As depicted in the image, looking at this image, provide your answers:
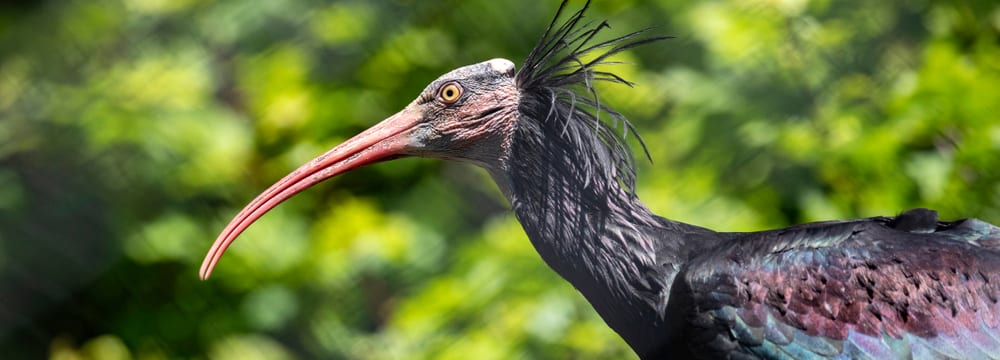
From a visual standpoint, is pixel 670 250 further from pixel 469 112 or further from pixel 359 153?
pixel 359 153

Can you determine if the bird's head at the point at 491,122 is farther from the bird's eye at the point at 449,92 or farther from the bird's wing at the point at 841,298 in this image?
the bird's wing at the point at 841,298

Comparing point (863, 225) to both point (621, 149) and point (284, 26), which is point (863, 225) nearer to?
point (621, 149)

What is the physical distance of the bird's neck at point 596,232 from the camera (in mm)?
1692

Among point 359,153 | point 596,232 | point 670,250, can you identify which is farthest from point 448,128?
point 670,250

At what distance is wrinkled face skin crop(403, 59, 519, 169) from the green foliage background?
2.73 ft

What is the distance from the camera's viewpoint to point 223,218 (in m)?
2.80

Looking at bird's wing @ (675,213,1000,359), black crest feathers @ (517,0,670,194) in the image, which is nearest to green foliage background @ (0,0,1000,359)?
black crest feathers @ (517,0,670,194)

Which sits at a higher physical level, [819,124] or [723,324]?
[819,124]

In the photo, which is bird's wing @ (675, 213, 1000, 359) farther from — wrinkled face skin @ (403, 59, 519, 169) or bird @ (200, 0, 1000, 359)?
wrinkled face skin @ (403, 59, 519, 169)

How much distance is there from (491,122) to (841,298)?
590 millimetres

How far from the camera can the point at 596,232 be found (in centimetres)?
172

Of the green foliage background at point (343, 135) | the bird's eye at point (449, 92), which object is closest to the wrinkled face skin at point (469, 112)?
the bird's eye at point (449, 92)

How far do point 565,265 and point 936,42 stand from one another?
149 cm

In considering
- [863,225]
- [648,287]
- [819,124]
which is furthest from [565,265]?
[819,124]
